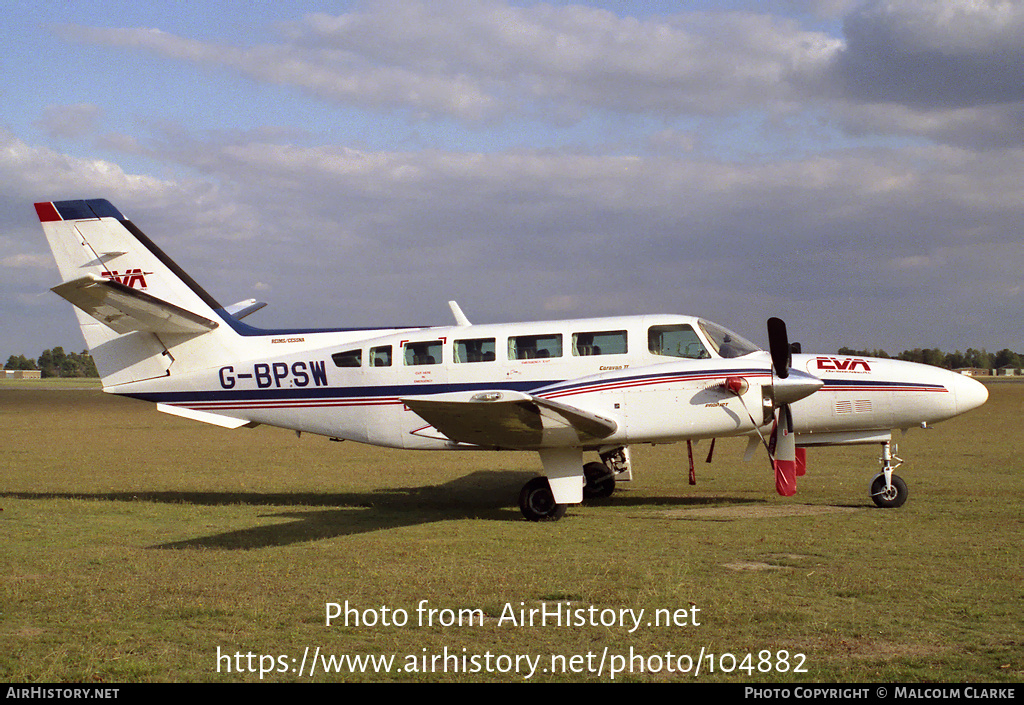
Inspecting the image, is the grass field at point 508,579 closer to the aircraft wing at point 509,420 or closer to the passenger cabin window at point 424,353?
the aircraft wing at point 509,420

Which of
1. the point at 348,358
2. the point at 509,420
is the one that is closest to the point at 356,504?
the point at 348,358

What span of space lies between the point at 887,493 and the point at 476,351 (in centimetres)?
665

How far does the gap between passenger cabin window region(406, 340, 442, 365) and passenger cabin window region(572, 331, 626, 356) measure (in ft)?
7.51

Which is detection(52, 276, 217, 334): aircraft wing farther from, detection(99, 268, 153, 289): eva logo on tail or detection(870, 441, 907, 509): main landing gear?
detection(870, 441, 907, 509): main landing gear

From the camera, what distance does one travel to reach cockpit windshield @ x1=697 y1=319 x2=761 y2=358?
13117mm

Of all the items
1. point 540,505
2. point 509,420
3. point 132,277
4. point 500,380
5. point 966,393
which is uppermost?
point 132,277

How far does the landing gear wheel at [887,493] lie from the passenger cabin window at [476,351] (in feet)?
20.3

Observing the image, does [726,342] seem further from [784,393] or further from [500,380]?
[500,380]

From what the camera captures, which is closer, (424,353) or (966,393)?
(966,393)

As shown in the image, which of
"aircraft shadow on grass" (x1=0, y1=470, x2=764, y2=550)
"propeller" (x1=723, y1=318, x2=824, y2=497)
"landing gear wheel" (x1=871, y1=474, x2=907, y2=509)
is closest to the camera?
"aircraft shadow on grass" (x1=0, y1=470, x2=764, y2=550)

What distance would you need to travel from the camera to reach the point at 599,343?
1366cm

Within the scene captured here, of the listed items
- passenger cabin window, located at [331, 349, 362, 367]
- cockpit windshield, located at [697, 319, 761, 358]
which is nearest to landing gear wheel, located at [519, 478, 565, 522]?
cockpit windshield, located at [697, 319, 761, 358]

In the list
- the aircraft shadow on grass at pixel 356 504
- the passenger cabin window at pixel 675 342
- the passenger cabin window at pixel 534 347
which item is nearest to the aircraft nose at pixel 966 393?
the aircraft shadow on grass at pixel 356 504

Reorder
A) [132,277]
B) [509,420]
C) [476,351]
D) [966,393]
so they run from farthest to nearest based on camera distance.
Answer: [132,277], [476,351], [966,393], [509,420]
